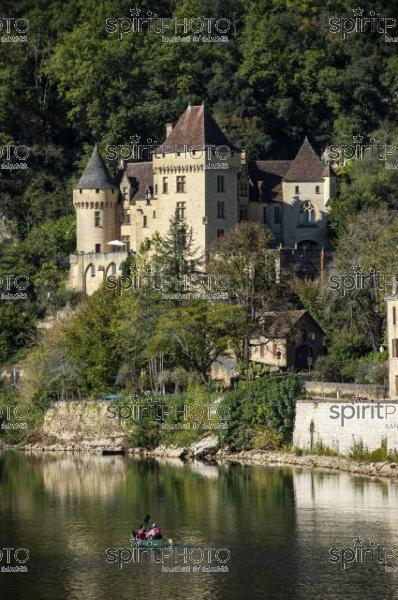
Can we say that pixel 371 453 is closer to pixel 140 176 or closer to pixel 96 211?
pixel 96 211

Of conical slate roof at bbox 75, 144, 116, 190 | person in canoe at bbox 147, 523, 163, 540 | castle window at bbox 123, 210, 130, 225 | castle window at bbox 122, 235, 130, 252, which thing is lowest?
person in canoe at bbox 147, 523, 163, 540

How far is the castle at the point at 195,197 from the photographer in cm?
9938

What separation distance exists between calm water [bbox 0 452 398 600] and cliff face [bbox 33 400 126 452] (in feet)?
13.2

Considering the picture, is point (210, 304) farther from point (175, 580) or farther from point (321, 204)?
point (175, 580)

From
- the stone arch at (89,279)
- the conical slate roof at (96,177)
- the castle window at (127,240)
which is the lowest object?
the stone arch at (89,279)

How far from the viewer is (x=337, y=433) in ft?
252

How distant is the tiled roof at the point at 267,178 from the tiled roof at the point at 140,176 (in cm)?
546

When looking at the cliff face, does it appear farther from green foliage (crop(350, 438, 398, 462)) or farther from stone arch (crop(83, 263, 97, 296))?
green foliage (crop(350, 438, 398, 462))

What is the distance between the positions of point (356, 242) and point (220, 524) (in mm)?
31956

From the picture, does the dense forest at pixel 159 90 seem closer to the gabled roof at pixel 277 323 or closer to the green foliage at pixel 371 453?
the gabled roof at pixel 277 323

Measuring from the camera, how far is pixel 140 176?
105 meters

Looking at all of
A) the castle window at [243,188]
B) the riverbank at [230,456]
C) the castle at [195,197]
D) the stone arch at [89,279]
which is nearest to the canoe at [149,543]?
the riverbank at [230,456]

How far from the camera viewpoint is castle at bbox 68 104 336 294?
9938 centimetres

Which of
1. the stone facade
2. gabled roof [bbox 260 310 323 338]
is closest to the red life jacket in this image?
the stone facade
